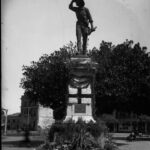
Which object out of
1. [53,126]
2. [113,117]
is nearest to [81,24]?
[53,126]

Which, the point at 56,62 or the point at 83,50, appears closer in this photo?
the point at 83,50

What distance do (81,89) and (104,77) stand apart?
14.4 m

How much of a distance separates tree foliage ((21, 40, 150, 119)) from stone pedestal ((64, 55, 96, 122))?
11998mm

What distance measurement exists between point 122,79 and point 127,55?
437cm

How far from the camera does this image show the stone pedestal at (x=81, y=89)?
1567 cm

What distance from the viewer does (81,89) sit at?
15.7 m

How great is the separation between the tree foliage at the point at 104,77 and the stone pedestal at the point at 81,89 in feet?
39.4

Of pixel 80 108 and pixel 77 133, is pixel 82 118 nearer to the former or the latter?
pixel 80 108

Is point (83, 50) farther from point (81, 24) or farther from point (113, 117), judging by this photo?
point (113, 117)

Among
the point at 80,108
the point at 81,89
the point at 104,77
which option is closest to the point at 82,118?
the point at 80,108

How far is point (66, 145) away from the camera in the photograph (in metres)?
14.0

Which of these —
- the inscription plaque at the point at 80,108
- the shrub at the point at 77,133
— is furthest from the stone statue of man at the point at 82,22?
the shrub at the point at 77,133

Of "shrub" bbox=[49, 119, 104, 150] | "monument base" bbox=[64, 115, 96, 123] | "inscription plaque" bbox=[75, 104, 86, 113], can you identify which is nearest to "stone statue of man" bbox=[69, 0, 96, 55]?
"inscription plaque" bbox=[75, 104, 86, 113]

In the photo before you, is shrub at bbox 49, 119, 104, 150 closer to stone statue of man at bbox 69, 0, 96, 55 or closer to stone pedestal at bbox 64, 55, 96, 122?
stone pedestal at bbox 64, 55, 96, 122
